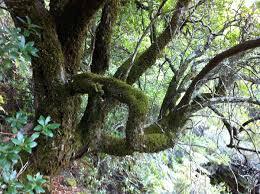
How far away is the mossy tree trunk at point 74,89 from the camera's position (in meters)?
2.82

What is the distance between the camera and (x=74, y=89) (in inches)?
116

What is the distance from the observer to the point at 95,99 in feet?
11.1

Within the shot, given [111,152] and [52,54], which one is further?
[111,152]

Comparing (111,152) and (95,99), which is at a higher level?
(95,99)

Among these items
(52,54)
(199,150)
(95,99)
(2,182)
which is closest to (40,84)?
(52,54)

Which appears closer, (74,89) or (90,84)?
(90,84)

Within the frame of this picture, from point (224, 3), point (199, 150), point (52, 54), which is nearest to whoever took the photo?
point (52, 54)

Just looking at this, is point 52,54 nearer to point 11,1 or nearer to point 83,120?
point 11,1

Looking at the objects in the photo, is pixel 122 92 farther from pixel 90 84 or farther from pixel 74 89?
pixel 74 89

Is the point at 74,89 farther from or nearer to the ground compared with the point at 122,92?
nearer to the ground

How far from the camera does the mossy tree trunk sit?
2824mm

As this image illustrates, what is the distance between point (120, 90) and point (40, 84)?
27.8 inches

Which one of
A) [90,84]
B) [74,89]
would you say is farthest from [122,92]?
[74,89]

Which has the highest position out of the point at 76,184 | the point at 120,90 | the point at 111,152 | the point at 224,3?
the point at 224,3
